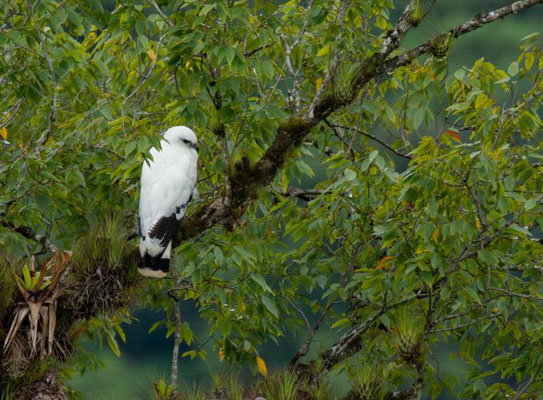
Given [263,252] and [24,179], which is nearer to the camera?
[24,179]

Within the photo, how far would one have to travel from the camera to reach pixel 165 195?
534cm

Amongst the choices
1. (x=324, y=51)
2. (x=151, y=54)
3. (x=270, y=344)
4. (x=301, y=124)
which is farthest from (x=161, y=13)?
(x=270, y=344)

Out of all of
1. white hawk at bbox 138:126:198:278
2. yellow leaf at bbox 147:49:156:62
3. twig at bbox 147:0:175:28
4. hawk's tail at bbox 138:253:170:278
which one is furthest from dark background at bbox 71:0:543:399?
twig at bbox 147:0:175:28

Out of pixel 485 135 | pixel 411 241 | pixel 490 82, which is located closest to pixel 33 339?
pixel 411 241

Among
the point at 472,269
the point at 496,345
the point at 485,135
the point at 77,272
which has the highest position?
the point at 77,272

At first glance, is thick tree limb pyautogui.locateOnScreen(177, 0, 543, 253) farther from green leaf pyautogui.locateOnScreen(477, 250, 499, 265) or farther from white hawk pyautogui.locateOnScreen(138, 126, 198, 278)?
green leaf pyautogui.locateOnScreen(477, 250, 499, 265)

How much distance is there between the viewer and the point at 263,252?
601 centimetres

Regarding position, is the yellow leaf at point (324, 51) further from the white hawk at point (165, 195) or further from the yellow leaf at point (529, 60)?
the yellow leaf at point (529, 60)

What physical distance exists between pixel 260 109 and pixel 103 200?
152 centimetres

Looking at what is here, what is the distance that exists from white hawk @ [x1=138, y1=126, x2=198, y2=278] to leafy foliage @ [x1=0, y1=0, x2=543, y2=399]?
10 centimetres

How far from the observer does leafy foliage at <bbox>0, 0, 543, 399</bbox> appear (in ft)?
15.3

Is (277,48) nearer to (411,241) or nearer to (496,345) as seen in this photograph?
(411,241)

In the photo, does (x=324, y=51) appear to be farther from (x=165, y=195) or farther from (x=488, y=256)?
(x=488, y=256)

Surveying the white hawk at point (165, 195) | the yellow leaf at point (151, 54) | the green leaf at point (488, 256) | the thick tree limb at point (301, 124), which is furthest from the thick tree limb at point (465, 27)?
the yellow leaf at point (151, 54)
